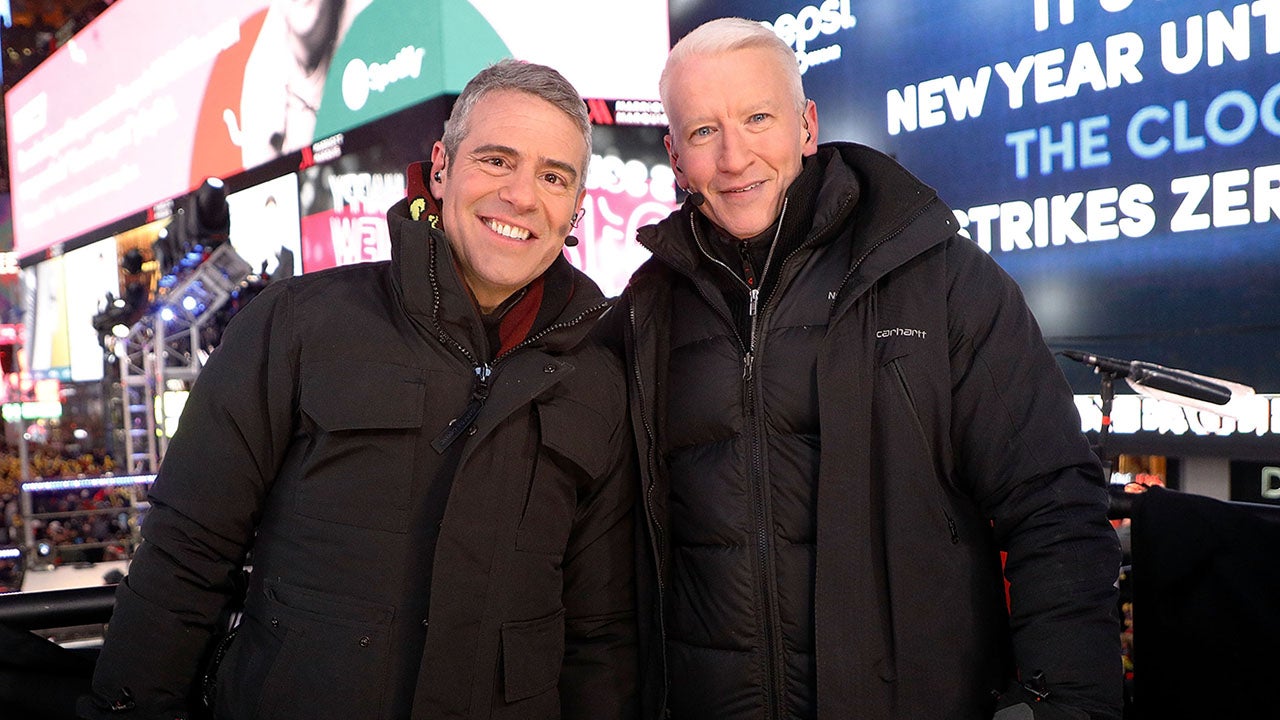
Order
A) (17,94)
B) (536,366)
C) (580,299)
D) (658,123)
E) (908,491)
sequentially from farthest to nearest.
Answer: (17,94) → (658,123) → (580,299) → (536,366) → (908,491)

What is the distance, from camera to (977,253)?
1.65m

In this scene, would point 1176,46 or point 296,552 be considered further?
point 1176,46

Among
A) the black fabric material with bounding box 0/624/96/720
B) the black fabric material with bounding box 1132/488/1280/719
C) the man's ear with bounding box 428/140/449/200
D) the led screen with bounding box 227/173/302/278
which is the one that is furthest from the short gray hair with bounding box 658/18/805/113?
the led screen with bounding box 227/173/302/278

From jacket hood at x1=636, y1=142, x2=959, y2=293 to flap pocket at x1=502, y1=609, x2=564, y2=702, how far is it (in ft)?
2.13

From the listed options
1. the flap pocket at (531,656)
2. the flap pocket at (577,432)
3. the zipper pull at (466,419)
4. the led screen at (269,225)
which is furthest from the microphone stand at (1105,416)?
the led screen at (269,225)

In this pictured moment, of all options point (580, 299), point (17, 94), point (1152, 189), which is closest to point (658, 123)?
point (1152, 189)

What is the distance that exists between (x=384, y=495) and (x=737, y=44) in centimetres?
97

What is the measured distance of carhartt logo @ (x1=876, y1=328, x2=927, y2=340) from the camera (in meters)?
1.57

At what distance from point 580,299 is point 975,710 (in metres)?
0.91

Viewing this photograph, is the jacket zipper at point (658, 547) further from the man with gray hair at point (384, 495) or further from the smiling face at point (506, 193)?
the smiling face at point (506, 193)

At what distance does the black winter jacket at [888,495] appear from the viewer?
1479 millimetres

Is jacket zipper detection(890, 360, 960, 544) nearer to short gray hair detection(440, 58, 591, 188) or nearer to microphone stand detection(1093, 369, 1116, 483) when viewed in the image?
short gray hair detection(440, 58, 591, 188)

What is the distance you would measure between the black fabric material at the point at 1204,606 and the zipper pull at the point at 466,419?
3.61 ft

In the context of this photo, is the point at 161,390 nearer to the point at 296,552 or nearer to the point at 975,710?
the point at 296,552
